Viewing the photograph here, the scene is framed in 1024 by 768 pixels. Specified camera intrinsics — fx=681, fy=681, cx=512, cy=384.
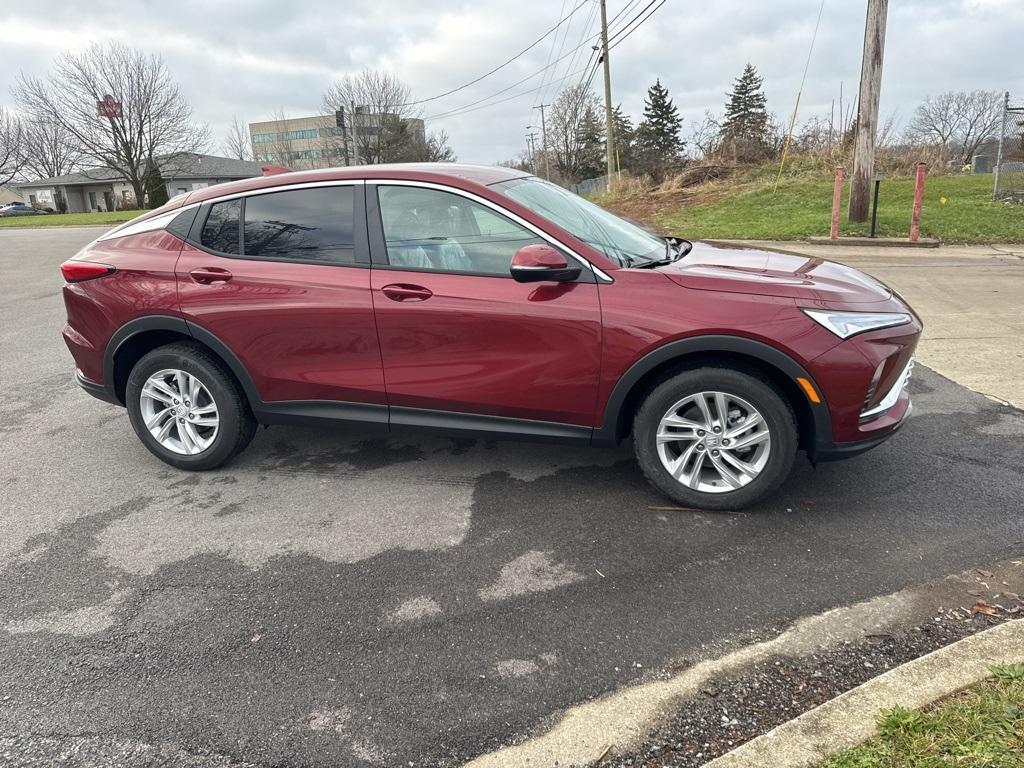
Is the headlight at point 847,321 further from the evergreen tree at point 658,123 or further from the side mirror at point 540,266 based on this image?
the evergreen tree at point 658,123

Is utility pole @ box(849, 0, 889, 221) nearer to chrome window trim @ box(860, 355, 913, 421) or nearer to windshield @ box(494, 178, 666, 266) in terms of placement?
windshield @ box(494, 178, 666, 266)

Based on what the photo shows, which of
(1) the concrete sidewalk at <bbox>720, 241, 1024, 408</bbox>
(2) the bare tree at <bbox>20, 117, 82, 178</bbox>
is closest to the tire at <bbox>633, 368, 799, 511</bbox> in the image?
(1) the concrete sidewalk at <bbox>720, 241, 1024, 408</bbox>

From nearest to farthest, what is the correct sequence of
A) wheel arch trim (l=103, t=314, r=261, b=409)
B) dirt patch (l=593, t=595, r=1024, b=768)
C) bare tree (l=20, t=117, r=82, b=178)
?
dirt patch (l=593, t=595, r=1024, b=768) < wheel arch trim (l=103, t=314, r=261, b=409) < bare tree (l=20, t=117, r=82, b=178)

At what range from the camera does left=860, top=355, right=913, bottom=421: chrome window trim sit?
10.3 ft

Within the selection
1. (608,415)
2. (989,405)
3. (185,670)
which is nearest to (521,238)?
(608,415)

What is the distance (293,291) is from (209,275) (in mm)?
539

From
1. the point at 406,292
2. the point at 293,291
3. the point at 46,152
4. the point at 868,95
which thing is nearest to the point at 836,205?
the point at 868,95

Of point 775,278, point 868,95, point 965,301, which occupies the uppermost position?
point 868,95

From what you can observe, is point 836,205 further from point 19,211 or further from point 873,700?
point 19,211

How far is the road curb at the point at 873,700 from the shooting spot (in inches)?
75.7

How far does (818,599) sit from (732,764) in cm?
103

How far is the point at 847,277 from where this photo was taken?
11.5 ft

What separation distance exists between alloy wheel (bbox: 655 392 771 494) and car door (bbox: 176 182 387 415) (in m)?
1.54

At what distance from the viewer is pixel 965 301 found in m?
7.91
